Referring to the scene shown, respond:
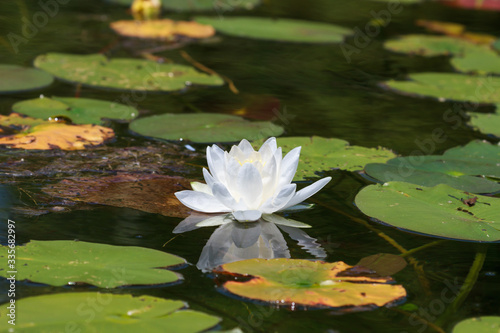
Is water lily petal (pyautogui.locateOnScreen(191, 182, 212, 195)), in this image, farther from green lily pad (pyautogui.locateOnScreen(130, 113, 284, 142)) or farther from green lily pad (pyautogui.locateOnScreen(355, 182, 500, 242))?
green lily pad (pyautogui.locateOnScreen(130, 113, 284, 142))

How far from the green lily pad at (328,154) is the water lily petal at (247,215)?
1.52ft

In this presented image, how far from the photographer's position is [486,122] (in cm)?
331

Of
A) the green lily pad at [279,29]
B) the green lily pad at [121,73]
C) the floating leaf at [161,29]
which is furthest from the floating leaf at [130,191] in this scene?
the green lily pad at [279,29]

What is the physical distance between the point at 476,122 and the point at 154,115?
169cm

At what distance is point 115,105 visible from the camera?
3191 mm

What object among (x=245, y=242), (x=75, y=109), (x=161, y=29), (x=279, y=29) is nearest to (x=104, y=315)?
(x=245, y=242)

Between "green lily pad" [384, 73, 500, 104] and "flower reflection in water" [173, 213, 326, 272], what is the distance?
210 centimetres

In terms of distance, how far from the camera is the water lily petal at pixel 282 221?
2059mm

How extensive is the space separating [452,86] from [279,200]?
2.35m

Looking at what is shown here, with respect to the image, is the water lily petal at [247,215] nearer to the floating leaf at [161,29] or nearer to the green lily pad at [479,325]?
the green lily pad at [479,325]

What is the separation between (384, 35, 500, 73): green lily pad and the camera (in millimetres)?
4590

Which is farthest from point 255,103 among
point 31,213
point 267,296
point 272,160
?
point 267,296

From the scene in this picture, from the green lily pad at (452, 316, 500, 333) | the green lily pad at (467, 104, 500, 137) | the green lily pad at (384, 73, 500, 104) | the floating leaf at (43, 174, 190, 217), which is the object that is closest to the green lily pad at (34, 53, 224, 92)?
the green lily pad at (384, 73, 500, 104)

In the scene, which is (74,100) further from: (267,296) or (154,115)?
(267,296)
